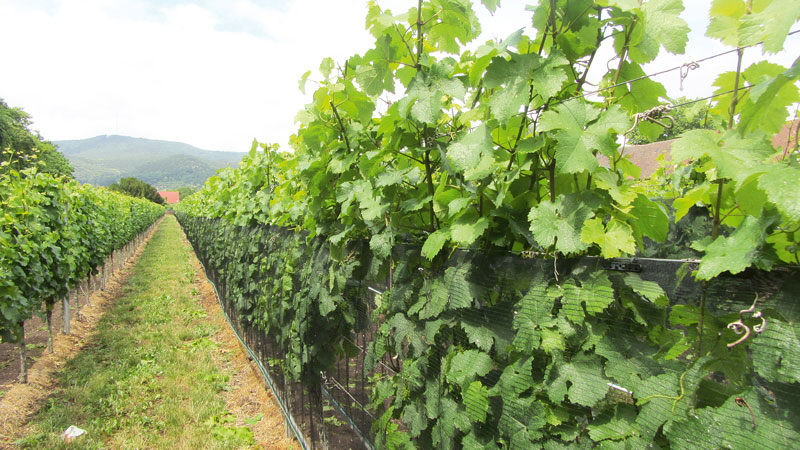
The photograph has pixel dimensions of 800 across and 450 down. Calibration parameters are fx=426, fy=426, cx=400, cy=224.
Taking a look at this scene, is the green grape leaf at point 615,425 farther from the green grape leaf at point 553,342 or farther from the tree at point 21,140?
the tree at point 21,140

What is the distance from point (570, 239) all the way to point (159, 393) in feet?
17.2

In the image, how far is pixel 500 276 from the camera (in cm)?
131

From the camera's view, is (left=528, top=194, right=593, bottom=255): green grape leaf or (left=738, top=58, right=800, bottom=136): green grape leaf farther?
(left=528, top=194, right=593, bottom=255): green grape leaf

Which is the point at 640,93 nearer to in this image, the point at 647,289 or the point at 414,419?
the point at 647,289

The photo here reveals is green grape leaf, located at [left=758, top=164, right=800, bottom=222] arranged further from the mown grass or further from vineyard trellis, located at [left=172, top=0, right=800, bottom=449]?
the mown grass

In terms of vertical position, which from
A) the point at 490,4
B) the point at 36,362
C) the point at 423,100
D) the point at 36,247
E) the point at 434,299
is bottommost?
the point at 36,362

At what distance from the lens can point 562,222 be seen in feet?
3.52

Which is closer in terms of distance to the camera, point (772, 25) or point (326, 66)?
point (772, 25)

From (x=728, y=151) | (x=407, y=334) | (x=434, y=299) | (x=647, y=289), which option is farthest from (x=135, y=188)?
(x=728, y=151)

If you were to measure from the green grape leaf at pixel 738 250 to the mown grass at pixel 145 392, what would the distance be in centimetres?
404

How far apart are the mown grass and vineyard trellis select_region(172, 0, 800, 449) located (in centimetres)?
292

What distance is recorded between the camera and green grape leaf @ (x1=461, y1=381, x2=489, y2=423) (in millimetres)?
1265

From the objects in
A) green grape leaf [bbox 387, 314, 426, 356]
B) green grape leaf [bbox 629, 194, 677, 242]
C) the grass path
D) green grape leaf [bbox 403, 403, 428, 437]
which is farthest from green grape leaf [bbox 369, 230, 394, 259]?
the grass path

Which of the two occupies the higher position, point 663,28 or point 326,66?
point 326,66
